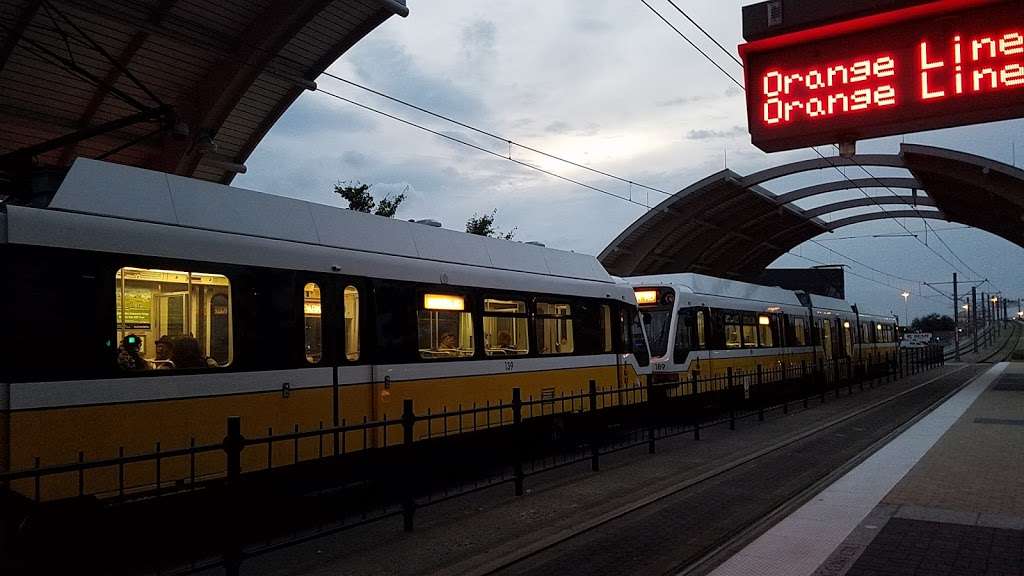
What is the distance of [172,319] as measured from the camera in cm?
767

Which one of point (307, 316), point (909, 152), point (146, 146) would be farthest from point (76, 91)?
point (909, 152)

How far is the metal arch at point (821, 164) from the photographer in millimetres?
29109

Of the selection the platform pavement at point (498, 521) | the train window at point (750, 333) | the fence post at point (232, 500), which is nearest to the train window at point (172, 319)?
the fence post at point (232, 500)

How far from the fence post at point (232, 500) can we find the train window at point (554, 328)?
7762 mm

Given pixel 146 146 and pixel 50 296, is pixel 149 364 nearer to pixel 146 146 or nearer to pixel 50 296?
pixel 50 296

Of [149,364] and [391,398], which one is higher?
[149,364]

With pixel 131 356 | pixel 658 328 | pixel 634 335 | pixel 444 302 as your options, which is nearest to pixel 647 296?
pixel 658 328

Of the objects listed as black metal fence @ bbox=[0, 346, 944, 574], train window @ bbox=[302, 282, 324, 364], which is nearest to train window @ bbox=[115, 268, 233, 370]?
black metal fence @ bbox=[0, 346, 944, 574]

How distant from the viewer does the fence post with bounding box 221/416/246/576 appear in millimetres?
5859

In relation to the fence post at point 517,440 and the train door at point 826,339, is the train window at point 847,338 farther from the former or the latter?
the fence post at point 517,440

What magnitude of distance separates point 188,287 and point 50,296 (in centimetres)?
142

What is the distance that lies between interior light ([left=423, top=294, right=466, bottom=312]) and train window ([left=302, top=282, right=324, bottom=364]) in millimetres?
2015

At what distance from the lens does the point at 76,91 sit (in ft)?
50.4

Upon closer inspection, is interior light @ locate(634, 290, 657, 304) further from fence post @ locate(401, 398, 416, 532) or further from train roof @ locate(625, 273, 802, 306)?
Result: fence post @ locate(401, 398, 416, 532)
